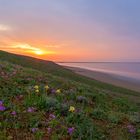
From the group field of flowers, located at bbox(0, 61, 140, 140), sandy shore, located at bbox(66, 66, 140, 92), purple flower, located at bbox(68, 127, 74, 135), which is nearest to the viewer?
field of flowers, located at bbox(0, 61, 140, 140)

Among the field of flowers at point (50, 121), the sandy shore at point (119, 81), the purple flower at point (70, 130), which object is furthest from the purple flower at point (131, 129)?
the sandy shore at point (119, 81)

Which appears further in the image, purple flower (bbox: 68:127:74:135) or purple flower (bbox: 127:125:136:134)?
purple flower (bbox: 127:125:136:134)

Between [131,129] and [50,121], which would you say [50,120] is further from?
[131,129]

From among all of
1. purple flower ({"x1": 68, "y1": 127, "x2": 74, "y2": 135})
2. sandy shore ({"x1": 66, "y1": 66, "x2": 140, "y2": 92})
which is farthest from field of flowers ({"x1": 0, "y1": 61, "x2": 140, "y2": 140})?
sandy shore ({"x1": 66, "y1": 66, "x2": 140, "y2": 92})

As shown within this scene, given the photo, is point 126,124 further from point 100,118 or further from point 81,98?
point 81,98

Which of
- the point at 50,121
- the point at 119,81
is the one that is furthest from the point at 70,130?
the point at 119,81

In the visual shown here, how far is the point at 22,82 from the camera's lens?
11.6 m

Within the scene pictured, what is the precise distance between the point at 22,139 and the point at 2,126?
638mm

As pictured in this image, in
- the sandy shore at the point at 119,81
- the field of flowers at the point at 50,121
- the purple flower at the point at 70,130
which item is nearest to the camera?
the field of flowers at the point at 50,121

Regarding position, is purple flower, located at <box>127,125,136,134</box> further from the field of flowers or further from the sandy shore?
the sandy shore

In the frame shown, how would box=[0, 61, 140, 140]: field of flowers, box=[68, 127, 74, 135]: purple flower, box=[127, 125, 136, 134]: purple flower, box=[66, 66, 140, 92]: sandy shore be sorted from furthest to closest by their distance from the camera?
box=[66, 66, 140, 92]: sandy shore
box=[127, 125, 136, 134]: purple flower
box=[68, 127, 74, 135]: purple flower
box=[0, 61, 140, 140]: field of flowers

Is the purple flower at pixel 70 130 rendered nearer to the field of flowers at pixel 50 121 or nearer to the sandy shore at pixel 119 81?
the field of flowers at pixel 50 121

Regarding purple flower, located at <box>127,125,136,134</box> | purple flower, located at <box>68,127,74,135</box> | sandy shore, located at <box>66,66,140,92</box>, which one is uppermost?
purple flower, located at <box>68,127,74,135</box>

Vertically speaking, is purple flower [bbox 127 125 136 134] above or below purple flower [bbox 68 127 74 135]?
below
